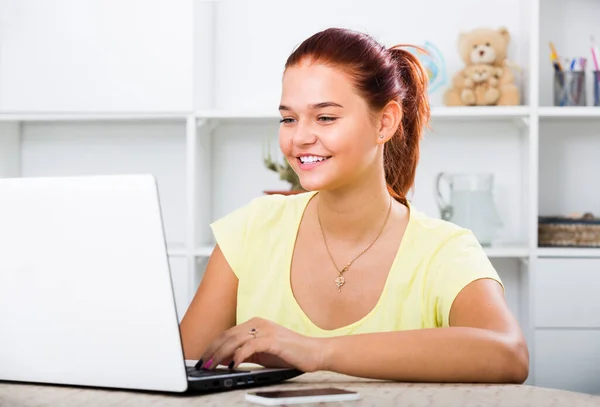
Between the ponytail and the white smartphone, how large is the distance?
0.87 m

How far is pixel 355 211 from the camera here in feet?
5.64

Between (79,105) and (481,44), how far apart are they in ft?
4.54

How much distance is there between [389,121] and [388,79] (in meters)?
0.08

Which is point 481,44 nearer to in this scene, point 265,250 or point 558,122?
point 558,122

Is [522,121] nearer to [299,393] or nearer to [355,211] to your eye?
[355,211]

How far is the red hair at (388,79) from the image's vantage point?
1654mm

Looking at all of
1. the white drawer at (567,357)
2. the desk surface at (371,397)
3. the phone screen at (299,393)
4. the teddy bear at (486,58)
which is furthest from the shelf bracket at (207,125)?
the phone screen at (299,393)

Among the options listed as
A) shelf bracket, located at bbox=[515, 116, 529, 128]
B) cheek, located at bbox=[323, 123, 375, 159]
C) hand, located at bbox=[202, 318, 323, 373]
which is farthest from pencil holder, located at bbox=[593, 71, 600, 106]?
hand, located at bbox=[202, 318, 323, 373]

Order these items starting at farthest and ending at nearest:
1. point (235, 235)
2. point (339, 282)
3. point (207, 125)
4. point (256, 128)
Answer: point (256, 128) → point (207, 125) → point (235, 235) → point (339, 282)

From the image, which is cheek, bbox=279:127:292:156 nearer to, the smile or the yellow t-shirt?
the smile

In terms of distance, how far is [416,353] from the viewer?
1.24 meters

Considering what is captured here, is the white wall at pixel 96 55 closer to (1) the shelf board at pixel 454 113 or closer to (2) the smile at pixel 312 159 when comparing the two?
(1) the shelf board at pixel 454 113

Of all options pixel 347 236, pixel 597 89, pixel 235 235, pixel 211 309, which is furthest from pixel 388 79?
pixel 597 89

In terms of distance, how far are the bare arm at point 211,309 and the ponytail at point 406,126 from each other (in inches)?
15.1
